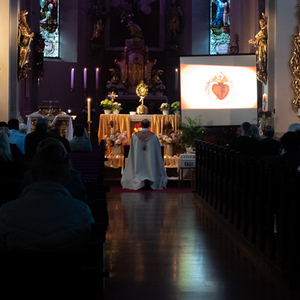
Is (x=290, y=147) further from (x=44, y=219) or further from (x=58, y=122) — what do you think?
(x=58, y=122)

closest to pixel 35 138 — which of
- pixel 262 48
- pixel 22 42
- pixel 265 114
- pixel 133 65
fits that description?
pixel 22 42

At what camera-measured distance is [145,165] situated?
9.21m

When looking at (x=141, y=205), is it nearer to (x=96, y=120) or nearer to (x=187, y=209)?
(x=187, y=209)

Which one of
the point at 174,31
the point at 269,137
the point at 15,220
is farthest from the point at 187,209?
the point at 174,31

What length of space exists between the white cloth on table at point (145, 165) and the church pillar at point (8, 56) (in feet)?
11.6

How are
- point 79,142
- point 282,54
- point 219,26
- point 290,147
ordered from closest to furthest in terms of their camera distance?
point 290,147, point 79,142, point 282,54, point 219,26

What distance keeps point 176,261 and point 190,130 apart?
6.06 m

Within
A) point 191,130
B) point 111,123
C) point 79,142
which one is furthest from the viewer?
point 111,123

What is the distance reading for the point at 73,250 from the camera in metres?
1.95

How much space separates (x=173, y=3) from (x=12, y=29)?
8.59 m

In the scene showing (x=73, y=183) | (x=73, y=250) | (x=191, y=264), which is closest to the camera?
(x=73, y=250)

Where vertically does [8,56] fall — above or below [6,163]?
above

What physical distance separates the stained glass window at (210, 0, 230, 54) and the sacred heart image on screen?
9.70 meters

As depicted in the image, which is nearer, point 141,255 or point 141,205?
point 141,255
